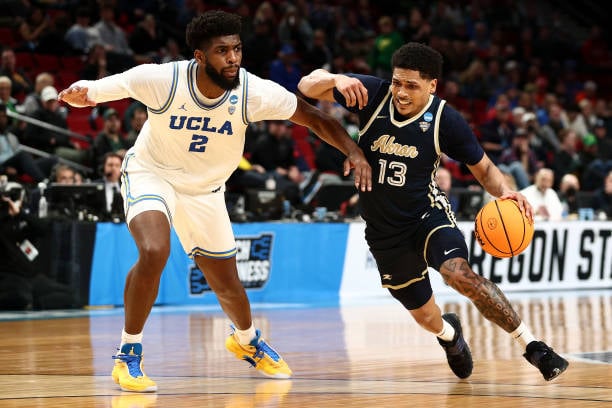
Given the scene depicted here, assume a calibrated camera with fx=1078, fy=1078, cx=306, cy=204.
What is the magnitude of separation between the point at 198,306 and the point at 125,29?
7.31 metres

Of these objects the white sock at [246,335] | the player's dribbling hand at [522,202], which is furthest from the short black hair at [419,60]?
the white sock at [246,335]

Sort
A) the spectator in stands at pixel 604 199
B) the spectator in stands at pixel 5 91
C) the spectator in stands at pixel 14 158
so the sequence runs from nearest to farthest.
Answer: the spectator in stands at pixel 14 158, the spectator in stands at pixel 5 91, the spectator in stands at pixel 604 199

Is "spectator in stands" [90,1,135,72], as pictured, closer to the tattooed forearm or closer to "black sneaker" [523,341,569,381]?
the tattooed forearm

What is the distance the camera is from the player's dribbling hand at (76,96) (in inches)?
234

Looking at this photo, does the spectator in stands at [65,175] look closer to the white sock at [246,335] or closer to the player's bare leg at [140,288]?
the white sock at [246,335]

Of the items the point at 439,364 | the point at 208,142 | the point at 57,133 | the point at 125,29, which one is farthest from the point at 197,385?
the point at 125,29

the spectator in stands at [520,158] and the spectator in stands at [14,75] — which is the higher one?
the spectator in stands at [14,75]

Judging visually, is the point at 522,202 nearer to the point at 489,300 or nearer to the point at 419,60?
the point at 489,300

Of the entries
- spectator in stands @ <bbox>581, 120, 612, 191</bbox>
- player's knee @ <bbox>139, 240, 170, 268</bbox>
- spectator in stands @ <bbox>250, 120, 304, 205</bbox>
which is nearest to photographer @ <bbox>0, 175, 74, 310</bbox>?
spectator in stands @ <bbox>250, 120, 304, 205</bbox>

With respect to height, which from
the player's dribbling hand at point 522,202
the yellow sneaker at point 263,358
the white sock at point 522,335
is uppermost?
the player's dribbling hand at point 522,202

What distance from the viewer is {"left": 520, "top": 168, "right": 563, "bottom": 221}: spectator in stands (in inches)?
584

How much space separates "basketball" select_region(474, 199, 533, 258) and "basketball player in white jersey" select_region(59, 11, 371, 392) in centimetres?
74

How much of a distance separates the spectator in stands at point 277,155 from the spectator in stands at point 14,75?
3283 mm

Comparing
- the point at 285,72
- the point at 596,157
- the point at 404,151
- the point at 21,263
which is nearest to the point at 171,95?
the point at 404,151
